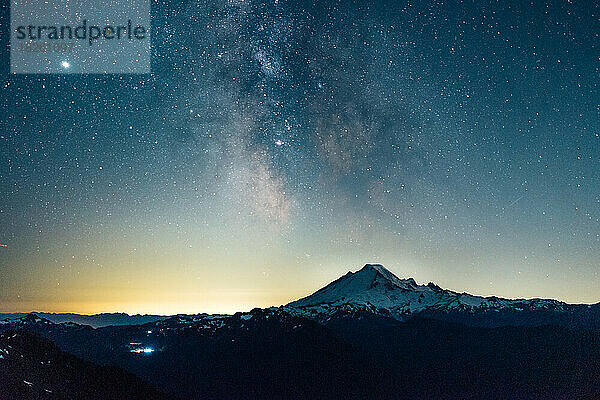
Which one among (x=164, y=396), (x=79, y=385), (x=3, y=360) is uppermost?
(x=3, y=360)

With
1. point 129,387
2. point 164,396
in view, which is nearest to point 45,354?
point 129,387

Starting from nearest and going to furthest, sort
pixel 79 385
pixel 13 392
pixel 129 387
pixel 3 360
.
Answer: pixel 13 392
pixel 3 360
pixel 79 385
pixel 129 387

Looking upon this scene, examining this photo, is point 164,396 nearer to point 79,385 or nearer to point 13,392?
point 79,385

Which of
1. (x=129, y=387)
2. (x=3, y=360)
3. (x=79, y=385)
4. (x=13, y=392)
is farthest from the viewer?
(x=129, y=387)

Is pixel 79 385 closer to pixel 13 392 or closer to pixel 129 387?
pixel 129 387

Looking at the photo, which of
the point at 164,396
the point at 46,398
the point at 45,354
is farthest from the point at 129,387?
the point at 46,398

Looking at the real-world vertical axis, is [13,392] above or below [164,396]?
above

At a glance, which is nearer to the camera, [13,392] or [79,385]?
[13,392]
